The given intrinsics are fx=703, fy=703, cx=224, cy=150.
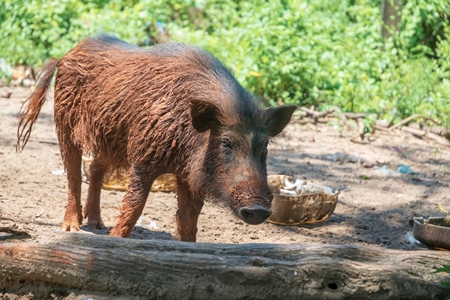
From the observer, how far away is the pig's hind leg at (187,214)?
5555 millimetres

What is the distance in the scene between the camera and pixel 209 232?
636 cm

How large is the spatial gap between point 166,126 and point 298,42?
644cm

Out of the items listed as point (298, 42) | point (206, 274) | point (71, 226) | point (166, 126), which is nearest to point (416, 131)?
point (298, 42)

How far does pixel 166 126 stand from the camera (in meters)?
5.20

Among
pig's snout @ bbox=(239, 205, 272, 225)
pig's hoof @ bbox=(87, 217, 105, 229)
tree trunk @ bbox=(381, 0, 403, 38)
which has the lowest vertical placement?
pig's hoof @ bbox=(87, 217, 105, 229)

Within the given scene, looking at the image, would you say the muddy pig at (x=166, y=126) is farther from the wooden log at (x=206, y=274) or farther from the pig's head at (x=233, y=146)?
the wooden log at (x=206, y=274)

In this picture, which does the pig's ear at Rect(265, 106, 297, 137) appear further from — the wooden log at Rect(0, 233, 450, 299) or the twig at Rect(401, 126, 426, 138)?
the twig at Rect(401, 126, 426, 138)

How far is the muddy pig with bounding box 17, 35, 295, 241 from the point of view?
4941 millimetres

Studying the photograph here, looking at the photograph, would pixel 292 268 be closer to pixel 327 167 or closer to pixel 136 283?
pixel 136 283

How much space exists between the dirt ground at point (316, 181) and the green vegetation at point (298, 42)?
2.71ft

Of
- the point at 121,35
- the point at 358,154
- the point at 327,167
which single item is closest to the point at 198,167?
the point at 327,167

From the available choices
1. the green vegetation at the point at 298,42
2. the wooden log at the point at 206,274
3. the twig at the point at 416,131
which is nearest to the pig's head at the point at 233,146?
the wooden log at the point at 206,274

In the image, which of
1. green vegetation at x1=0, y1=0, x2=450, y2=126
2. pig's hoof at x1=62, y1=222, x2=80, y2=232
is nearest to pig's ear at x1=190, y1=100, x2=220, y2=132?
pig's hoof at x1=62, y1=222, x2=80, y2=232

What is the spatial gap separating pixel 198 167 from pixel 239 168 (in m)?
0.37
